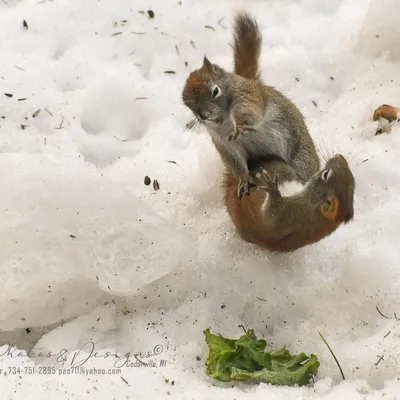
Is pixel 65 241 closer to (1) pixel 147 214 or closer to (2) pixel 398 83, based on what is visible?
(1) pixel 147 214

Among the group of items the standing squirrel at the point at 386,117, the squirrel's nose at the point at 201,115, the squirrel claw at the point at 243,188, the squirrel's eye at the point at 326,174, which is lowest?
the squirrel claw at the point at 243,188

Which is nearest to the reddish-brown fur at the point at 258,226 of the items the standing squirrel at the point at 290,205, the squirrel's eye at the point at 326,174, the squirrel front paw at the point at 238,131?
the standing squirrel at the point at 290,205

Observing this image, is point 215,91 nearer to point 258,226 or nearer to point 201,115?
point 201,115

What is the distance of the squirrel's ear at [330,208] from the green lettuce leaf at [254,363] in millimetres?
453

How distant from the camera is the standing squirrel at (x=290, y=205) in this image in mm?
1938

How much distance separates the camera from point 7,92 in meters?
2.76

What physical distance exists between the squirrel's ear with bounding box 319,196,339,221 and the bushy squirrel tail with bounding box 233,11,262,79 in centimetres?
70

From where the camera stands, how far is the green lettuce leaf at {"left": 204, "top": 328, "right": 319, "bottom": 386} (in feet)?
5.85

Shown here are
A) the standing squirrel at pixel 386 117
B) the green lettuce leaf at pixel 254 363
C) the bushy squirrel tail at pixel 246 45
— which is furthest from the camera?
the standing squirrel at pixel 386 117

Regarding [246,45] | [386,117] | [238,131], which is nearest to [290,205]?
[238,131]

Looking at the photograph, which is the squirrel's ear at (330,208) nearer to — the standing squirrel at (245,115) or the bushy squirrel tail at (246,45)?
the standing squirrel at (245,115)

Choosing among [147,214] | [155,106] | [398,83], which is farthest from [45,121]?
[398,83]

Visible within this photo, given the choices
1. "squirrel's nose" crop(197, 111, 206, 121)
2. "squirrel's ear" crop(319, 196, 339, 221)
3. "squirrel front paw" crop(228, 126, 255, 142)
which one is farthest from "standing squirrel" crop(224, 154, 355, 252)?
"squirrel's nose" crop(197, 111, 206, 121)

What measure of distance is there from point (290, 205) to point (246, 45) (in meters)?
0.73
